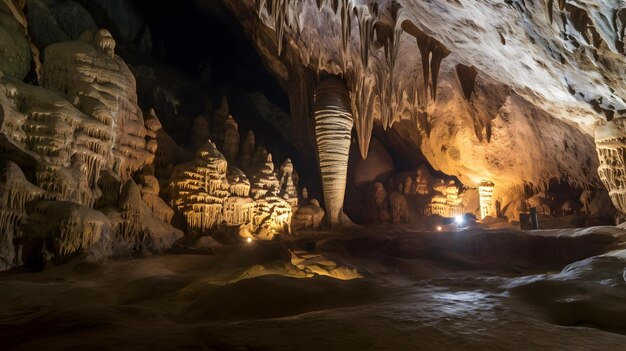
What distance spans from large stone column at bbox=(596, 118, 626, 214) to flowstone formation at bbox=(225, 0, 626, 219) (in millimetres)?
435

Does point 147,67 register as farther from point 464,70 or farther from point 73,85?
point 464,70

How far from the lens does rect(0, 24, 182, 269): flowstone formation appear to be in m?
8.91

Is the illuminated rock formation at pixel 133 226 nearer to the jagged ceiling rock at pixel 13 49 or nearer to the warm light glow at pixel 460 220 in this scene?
the jagged ceiling rock at pixel 13 49

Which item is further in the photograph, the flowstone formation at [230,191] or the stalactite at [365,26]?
the flowstone formation at [230,191]

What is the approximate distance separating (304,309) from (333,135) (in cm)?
1330

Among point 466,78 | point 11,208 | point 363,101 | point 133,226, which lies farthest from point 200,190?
point 466,78

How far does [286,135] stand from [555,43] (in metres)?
22.6

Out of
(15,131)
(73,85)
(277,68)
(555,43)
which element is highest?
(277,68)

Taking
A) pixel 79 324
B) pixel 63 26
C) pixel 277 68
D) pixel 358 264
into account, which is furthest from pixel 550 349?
pixel 63 26

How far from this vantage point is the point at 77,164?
34.9ft

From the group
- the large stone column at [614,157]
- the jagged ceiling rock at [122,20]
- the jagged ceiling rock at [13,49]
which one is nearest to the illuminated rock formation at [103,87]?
the jagged ceiling rock at [13,49]

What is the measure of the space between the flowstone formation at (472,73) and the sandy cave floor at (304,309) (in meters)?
3.59

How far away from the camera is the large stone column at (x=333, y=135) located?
1756cm

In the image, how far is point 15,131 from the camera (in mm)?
9641
